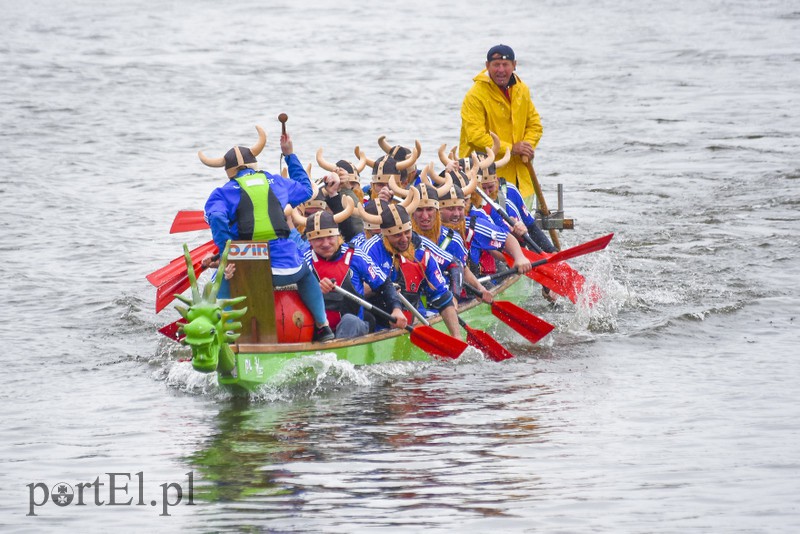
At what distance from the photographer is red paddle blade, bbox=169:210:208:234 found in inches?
539

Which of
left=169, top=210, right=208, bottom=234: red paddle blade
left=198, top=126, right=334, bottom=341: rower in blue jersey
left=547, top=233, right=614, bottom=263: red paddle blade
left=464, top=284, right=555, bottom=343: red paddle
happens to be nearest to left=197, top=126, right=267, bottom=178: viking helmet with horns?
left=198, top=126, right=334, bottom=341: rower in blue jersey

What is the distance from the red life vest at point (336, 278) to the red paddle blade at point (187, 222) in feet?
4.92

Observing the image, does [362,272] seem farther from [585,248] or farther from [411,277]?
[585,248]

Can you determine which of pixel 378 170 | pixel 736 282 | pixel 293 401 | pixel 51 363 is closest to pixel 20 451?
pixel 293 401

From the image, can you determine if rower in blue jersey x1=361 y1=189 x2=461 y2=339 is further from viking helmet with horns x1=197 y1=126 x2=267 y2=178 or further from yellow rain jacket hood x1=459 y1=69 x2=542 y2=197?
yellow rain jacket hood x1=459 y1=69 x2=542 y2=197

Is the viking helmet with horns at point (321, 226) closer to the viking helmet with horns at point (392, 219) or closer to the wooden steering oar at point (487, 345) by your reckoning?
the viking helmet with horns at point (392, 219)

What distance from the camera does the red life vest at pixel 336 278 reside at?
1290 centimetres

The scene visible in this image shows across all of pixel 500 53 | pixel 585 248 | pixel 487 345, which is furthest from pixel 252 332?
pixel 500 53

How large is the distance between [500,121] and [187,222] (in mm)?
5165

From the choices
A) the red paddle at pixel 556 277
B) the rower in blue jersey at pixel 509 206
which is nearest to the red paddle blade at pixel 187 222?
the rower in blue jersey at pixel 509 206

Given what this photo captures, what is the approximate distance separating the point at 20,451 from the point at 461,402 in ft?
13.2

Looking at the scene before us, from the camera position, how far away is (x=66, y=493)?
9797 mm

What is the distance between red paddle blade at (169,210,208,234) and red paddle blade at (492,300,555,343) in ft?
11.2

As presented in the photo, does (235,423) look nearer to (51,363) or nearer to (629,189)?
(51,363)
